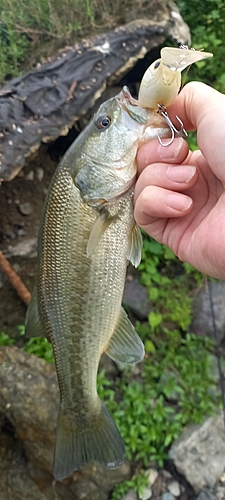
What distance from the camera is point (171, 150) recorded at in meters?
1.44

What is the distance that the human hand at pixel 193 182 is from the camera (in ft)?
4.66

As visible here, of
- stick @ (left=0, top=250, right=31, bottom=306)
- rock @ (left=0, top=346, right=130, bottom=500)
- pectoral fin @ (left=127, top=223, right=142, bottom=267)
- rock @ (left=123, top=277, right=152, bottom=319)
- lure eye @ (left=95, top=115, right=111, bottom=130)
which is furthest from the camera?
rock @ (left=123, top=277, right=152, bottom=319)

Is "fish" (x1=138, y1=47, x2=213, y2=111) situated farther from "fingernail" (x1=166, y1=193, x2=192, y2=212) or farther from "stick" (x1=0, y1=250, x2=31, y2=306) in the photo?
"stick" (x1=0, y1=250, x2=31, y2=306)

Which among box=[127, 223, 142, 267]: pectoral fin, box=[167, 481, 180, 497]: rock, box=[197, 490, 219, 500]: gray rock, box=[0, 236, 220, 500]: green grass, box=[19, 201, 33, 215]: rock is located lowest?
box=[167, 481, 180, 497]: rock

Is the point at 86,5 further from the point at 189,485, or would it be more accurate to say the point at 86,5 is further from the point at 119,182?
the point at 189,485

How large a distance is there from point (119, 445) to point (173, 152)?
1483 millimetres

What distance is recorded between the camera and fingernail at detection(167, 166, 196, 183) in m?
1.41

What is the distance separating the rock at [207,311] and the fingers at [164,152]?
2.26 m

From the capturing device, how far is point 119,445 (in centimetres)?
210

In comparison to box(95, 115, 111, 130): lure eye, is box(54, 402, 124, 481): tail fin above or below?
below

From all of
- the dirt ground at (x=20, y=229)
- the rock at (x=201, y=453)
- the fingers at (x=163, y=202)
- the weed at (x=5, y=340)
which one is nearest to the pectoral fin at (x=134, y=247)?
the fingers at (x=163, y=202)

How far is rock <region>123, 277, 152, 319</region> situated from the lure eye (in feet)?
6.97

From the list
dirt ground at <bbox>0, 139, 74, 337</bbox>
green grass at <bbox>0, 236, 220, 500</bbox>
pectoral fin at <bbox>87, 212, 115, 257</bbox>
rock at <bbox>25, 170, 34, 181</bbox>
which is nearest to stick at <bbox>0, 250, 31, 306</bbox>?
dirt ground at <bbox>0, 139, 74, 337</bbox>

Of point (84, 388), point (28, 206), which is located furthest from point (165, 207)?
point (28, 206)
